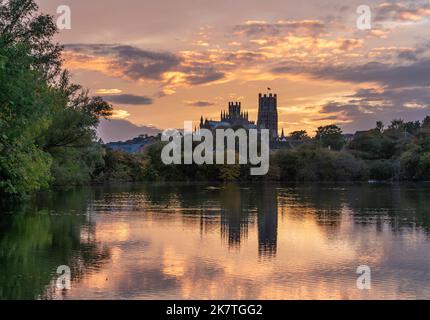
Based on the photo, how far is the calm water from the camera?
1209cm

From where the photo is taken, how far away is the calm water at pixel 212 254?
39.7ft

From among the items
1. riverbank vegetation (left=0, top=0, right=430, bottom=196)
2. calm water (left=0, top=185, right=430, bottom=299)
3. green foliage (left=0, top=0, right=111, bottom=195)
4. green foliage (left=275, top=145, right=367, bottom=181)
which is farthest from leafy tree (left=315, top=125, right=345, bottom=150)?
calm water (left=0, top=185, right=430, bottom=299)

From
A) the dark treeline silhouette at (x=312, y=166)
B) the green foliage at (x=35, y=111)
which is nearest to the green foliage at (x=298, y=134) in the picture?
the dark treeline silhouette at (x=312, y=166)

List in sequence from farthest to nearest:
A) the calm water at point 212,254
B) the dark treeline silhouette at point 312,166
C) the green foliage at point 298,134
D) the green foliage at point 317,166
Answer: the green foliage at point 298,134, the green foliage at point 317,166, the dark treeline silhouette at point 312,166, the calm water at point 212,254

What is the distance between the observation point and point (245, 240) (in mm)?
19438

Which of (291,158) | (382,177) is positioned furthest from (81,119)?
(382,177)

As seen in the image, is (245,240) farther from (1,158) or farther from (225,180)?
(225,180)

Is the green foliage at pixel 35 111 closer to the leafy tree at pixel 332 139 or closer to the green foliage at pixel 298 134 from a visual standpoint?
the leafy tree at pixel 332 139

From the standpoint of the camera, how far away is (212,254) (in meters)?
16.8

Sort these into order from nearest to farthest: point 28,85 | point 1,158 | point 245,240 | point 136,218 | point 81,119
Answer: point 1,158 → point 28,85 → point 245,240 → point 136,218 → point 81,119
